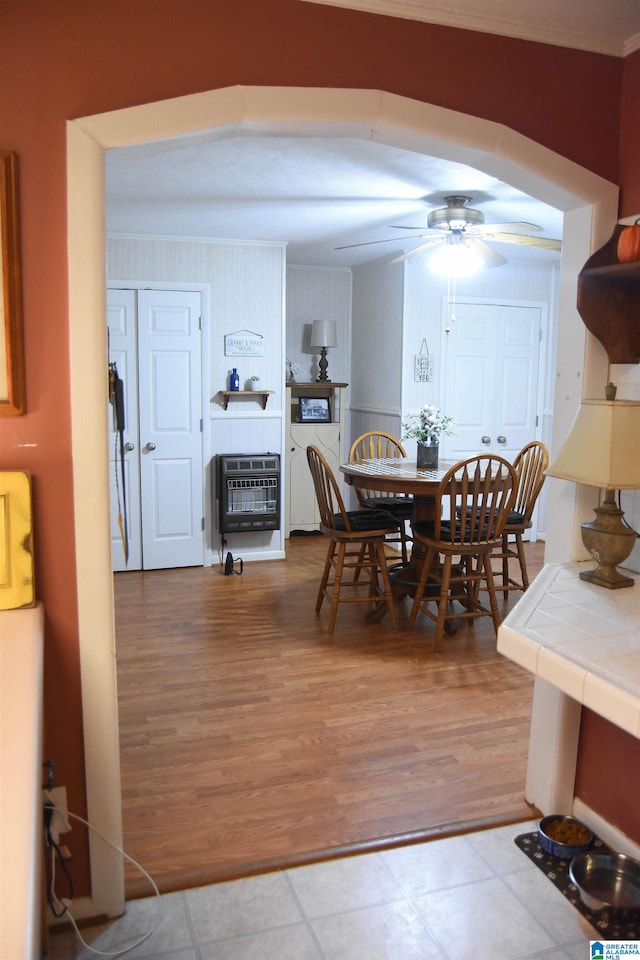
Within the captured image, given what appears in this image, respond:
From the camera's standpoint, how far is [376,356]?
6480 millimetres

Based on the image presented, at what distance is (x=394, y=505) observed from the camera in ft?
16.4

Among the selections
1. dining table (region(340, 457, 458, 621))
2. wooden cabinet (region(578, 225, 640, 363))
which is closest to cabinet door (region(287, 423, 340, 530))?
dining table (region(340, 457, 458, 621))

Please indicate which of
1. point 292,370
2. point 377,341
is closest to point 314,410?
point 292,370

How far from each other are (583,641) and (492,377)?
188 inches

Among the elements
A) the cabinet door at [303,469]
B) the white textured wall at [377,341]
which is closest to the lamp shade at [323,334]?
the white textured wall at [377,341]

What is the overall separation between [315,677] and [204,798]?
109cm

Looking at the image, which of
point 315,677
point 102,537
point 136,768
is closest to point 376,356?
point 315,677

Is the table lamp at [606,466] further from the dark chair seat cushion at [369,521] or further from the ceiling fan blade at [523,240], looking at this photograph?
the ceiling fan blade at [523,240]

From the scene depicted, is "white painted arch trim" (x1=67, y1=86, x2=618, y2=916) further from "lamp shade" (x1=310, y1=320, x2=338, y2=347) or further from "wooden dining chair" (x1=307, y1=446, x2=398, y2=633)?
"lamp shade" (x1=310, y1=320, x2=338, y2=347)

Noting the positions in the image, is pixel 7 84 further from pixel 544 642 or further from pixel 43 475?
pixel 544 642

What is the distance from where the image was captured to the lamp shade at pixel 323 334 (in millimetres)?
6613

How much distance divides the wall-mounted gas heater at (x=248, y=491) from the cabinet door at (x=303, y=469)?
0.90m

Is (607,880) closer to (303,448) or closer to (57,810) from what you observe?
(57,810)

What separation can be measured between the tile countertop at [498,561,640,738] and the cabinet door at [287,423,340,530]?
179 inches
